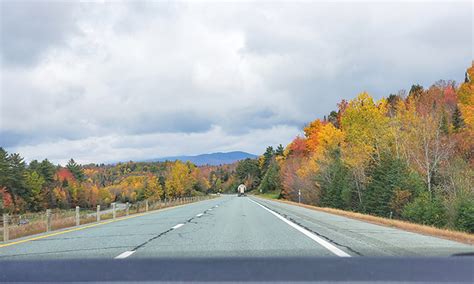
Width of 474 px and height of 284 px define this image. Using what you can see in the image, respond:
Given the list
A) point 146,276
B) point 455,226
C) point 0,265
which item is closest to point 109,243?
point 0,265

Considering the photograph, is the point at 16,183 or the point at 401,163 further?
the point at 16,183

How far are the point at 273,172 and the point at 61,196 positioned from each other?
64.2 m

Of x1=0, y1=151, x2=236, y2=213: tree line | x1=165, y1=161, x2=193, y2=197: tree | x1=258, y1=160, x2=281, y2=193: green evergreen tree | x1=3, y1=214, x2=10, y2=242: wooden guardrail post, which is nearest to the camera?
x1=3, y1=214, x2=10, y2=242: wooden guardrail post

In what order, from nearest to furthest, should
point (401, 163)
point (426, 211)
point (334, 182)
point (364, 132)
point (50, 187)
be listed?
point (426, 211) → point (401, 163) → point (364, 132) → point (334, 182) → point (50, 187)

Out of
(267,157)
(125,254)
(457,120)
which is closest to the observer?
(125,254)

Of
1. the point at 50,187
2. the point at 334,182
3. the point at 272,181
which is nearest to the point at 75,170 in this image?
the point at 50,187

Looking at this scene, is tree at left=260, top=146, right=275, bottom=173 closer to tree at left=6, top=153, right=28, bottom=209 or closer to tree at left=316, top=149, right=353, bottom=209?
A: tree at left=6, top=153, right=28, bottom=209

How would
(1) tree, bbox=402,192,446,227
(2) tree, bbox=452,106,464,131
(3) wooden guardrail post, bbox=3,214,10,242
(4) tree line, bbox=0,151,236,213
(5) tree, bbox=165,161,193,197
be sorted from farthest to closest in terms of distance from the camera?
(5) tree, bbox=165,161,193,197 → (4) tree line, bbox=0,151,236,213 → (2) tree, bbox=452,106,464,131 → (1) tree, bbox=402,192,446,227 → (3) wooden guardrail post, bbox=3,214,10,242

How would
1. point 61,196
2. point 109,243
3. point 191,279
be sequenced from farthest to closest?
point 61,196
point 109,243
point 191,279

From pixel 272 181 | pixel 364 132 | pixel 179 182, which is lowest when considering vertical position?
pixel 272 181

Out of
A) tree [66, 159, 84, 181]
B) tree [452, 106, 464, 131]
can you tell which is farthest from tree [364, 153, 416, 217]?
tree [66, 159, 84, 181]

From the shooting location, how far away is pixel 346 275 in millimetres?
6363

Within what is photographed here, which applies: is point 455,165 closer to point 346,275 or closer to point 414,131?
point 414,131

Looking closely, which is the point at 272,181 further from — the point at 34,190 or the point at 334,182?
the point at 334,182
